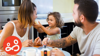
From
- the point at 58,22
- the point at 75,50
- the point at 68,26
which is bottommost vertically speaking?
the point at 75,50

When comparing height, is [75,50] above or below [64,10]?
below

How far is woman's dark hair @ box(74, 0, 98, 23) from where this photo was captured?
1.10 meters

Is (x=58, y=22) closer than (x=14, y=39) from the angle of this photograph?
No

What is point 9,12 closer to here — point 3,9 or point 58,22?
point 3,9

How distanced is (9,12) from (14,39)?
1822 mm

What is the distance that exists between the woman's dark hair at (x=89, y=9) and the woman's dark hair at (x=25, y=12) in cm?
62

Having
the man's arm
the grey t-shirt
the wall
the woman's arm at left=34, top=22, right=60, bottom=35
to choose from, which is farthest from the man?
the wall

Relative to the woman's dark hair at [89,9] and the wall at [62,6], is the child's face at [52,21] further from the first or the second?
the wall at [62,6]

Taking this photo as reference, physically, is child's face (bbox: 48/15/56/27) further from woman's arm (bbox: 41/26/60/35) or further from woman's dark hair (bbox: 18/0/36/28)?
woman's dark hair (bbox: 18/0/36/28)

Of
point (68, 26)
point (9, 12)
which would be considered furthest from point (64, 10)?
point (9, 12)

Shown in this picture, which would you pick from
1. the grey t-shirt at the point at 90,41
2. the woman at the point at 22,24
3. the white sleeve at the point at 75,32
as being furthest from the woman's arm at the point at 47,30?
the grey t-shirt at the point at 90,41

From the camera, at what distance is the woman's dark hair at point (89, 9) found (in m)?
1.10

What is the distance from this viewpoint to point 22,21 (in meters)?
1.49

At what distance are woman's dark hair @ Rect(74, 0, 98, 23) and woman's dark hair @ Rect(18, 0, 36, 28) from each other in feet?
2.05
